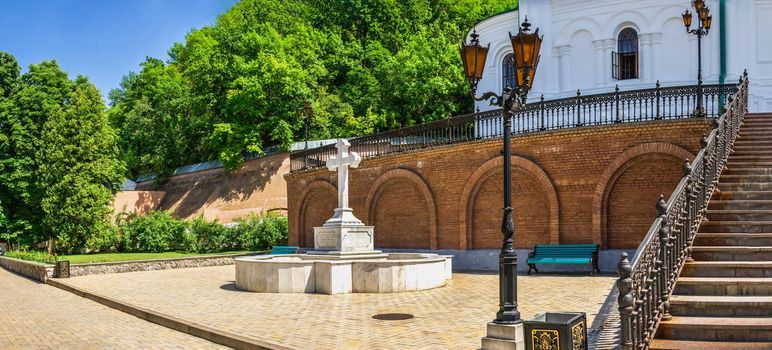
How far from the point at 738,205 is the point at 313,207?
21463mm

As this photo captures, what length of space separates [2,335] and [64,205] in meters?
24.4

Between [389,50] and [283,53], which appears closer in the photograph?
[283,53]

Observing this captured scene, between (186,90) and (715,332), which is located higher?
(186,90)

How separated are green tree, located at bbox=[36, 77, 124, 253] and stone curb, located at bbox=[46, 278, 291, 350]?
19140 millimetres

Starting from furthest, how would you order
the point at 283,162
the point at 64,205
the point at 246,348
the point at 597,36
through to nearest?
the point at 283,162 < the point at 64,205 < the point at 597,36 < the point at 246,348

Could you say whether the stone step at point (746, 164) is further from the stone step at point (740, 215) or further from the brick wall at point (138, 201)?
the brick wall at point (138, 201)

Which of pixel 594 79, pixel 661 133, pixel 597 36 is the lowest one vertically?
pixel 661 133

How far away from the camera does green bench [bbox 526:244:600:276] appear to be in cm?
1950

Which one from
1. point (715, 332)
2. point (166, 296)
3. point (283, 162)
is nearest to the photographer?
point (715, 332)

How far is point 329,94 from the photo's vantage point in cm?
4353

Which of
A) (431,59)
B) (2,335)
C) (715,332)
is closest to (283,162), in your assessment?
(431,59)

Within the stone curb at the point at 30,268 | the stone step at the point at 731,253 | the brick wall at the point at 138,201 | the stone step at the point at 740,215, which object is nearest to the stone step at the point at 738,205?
the stone step at the point at 740,215

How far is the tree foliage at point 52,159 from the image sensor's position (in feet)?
114

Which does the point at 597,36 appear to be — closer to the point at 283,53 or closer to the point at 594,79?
the point at 594,79
